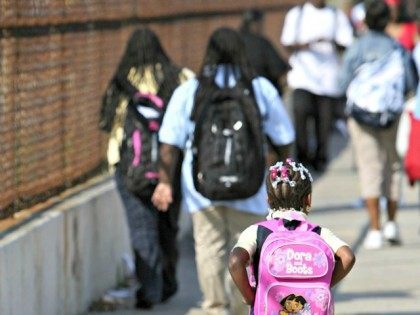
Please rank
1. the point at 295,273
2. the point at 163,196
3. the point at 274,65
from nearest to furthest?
1. the point at 295,273
2. the point at 163,196
3. the point at 274,65

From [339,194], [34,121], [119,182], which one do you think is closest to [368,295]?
[119,182]

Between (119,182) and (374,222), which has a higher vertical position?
(119,182)

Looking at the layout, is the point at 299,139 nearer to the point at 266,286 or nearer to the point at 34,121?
the point at 34,121

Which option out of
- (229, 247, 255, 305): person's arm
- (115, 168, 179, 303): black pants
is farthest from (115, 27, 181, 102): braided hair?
(229, 247, 255, 305): person's arm

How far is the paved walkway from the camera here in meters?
11.2

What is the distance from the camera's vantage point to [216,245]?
31.8 ft

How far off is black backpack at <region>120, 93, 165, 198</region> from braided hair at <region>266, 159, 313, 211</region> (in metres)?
3.88

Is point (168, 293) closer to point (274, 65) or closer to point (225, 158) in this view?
point (225, 158)

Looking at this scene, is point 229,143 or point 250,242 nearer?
point 250,242

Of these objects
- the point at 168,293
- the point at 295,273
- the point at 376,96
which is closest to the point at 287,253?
the point at 295,273

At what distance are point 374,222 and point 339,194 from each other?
13.5 ft

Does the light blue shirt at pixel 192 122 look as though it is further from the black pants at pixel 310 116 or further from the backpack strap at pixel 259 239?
the black pants at pixel 310 116

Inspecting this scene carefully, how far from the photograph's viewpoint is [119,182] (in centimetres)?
1110

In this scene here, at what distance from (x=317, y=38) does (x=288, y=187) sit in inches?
443
